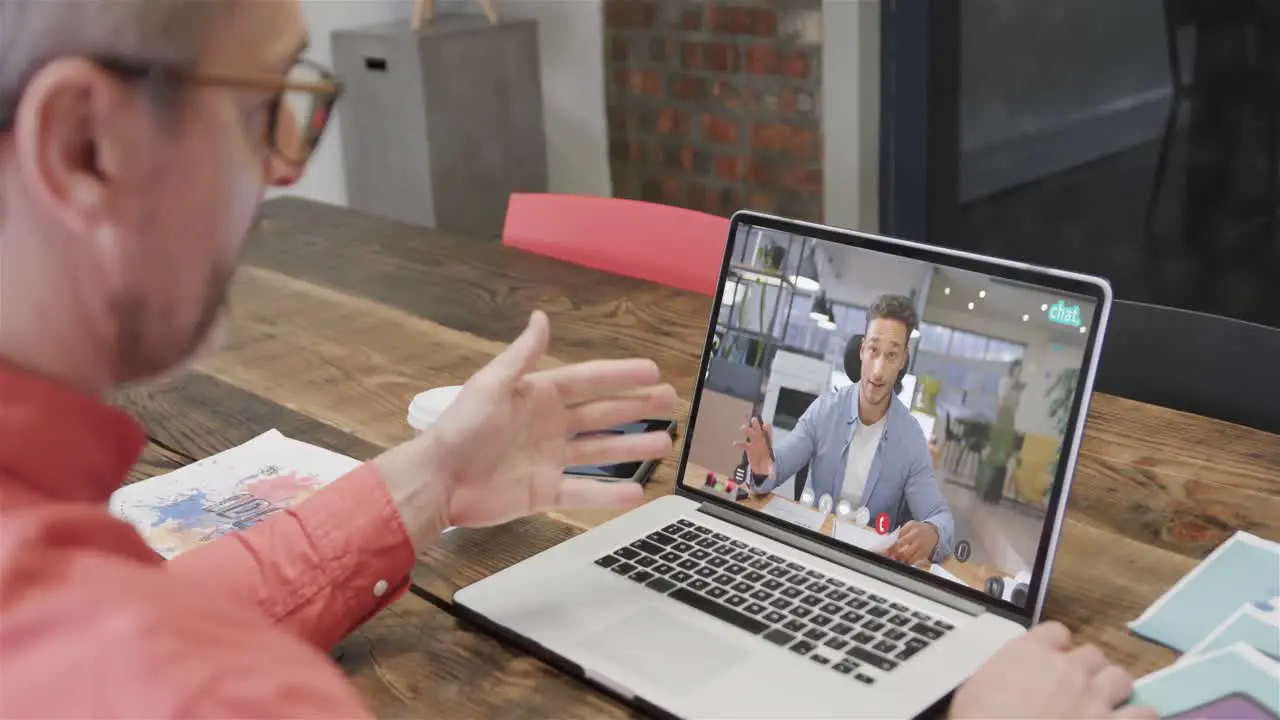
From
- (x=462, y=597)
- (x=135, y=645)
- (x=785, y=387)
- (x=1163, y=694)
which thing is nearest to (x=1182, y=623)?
(x=1163, y=694)

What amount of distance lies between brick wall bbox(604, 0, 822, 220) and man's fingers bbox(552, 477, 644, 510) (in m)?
2.37

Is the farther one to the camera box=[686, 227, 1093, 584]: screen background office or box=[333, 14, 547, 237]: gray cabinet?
box=[333, 14, 547, 237]: gray cabinet

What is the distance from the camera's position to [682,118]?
3678 millimetres

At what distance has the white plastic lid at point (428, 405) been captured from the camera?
132 cm

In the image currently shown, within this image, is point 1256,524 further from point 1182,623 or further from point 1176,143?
point 1176,143

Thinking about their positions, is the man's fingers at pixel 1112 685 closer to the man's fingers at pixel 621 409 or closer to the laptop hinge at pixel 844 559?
the laptop hinge at pixel 844 559

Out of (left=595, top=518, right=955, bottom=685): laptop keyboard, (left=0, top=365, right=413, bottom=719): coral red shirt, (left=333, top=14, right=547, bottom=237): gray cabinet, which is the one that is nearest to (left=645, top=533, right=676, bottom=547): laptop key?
(left=595, top=518, right=955, bottom=685): laptop keyboard

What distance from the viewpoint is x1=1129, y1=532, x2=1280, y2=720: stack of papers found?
2.70ft

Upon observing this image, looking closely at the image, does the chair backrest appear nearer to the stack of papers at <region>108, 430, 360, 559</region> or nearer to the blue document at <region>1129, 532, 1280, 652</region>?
the blue document at <region>1129, 532, 1280, 652</region>

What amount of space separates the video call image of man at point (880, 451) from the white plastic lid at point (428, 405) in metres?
0.40

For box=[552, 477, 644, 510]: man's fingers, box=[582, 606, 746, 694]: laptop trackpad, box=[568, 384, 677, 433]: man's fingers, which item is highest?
box=[568, 384, 677, 433]: man's fingers

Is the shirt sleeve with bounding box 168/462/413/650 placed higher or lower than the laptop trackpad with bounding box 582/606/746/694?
higher

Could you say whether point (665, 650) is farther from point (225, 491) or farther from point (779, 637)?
point (225, 491)

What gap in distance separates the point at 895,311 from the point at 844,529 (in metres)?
0.18
